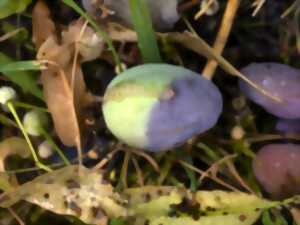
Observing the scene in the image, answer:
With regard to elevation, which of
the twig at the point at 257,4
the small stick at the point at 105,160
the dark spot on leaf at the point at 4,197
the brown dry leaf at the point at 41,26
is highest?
the twig at the point at 257,4

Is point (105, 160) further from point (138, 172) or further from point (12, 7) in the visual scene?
point (12, 7)

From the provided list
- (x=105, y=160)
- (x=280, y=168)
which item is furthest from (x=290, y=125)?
(x=105, y=160)

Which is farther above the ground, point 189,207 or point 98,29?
point 98,29

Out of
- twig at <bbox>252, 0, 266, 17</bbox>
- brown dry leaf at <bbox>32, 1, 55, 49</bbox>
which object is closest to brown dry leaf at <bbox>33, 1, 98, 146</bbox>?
brown dry leaf at <bbox>32, 1, 55, 49</bbox>

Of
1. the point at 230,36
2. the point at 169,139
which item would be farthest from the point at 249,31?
the point at 169,139

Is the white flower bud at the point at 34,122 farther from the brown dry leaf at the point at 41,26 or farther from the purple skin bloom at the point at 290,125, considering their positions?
the purple skin bloom at the point at 290,125

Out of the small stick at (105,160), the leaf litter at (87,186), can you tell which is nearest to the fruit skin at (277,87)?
the leaf litter at (87,186)

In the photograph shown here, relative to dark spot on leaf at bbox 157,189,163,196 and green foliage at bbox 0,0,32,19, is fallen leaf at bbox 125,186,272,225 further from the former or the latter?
green foliage at bbox 0,0,32,19
